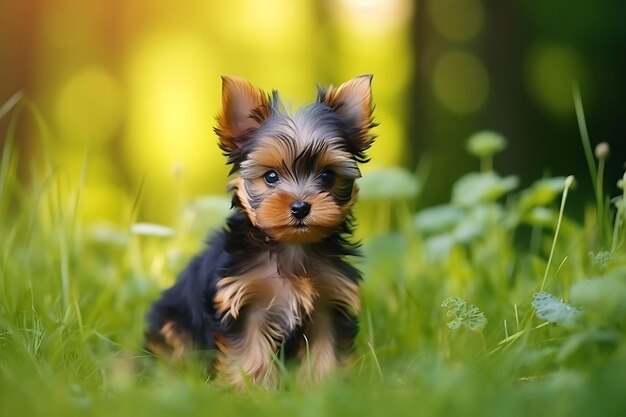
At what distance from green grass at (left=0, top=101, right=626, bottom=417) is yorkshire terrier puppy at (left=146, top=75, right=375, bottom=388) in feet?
0.62

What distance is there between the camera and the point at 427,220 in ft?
20.8

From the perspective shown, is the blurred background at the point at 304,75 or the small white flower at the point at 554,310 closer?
the small white flower at the point at 554,310

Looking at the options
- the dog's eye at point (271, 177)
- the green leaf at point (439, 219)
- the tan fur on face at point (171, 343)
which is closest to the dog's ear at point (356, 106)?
the dog's eye at point (271, 177)

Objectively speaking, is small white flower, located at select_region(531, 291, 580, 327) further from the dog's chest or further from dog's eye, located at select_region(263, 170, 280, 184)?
dog's eye, located at select_region(263, 170, 280, 184)

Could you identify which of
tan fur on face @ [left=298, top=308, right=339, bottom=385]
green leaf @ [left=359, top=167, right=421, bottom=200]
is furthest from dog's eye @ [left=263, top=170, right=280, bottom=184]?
green leaf @ [left=359, top=167, right=421, bottom=200]

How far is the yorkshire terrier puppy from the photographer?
372cm

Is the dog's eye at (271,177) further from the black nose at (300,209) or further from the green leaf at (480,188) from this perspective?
the green leaf at (480,188)

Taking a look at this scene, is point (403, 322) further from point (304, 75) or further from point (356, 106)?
point (304, 75)

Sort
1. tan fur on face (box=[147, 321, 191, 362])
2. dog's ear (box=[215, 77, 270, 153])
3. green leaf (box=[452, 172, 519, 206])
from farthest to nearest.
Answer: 1. green leaf (box=[452, 172, 519, 206])
2. tan fur on face (box=[147, 321, 191, 362])
3. dog's ear (box=[215, 77, 270, 153])

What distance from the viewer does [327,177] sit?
3805mm

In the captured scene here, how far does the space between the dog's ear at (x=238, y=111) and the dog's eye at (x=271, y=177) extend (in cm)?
23

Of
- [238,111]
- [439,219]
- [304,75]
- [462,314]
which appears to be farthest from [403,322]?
[304,75]

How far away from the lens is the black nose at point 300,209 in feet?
11.8

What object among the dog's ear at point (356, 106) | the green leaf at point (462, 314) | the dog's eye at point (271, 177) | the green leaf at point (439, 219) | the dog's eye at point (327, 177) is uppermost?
the dog's ear at point (356, 106)
